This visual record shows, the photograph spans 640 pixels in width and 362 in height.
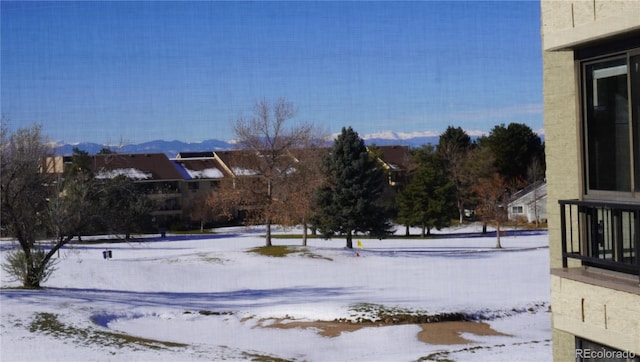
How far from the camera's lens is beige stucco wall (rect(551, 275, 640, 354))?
172 inches

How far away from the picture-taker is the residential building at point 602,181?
441cm

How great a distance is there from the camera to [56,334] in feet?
52.9

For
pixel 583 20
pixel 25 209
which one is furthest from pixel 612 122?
pixel 25 209

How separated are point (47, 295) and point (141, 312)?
2.89 meters

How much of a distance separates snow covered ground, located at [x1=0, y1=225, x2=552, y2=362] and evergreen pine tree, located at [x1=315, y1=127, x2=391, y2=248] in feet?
16.3

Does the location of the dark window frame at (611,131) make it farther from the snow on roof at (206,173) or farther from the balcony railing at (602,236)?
the snow on roof at (206,173)

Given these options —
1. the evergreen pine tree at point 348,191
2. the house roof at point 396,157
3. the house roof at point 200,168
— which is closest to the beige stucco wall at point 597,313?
the evergreen pine tree at point 348,191

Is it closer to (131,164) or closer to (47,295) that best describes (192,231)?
(131,164)

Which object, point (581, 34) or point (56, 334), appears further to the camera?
point (56, 334)

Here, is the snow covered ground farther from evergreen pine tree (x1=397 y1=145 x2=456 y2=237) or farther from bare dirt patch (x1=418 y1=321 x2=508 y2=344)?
evergreen pine tree (x1=397 y1=145 x2=456 y2=237)

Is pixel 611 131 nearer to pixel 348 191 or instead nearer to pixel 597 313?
pixel 597 313

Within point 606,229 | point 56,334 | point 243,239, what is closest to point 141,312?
point 56,334

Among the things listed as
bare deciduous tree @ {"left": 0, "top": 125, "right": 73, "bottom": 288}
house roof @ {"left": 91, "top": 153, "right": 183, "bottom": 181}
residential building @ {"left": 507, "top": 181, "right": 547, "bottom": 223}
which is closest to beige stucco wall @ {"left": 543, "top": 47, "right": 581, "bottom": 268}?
bare deciduous tree @ {"left": 0, "top": 125, "right": 73, "bottom": 288}

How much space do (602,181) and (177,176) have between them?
60.4 meters
